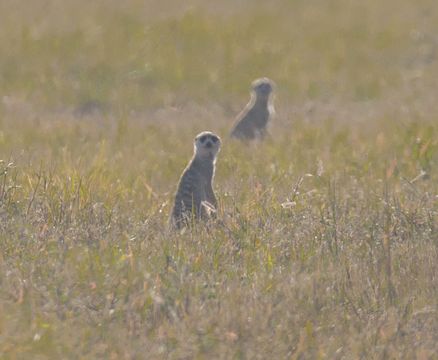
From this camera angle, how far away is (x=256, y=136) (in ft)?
41.8

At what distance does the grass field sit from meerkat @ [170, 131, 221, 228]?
0.13 meters

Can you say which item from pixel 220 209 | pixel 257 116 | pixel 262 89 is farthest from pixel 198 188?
pixel 262 89

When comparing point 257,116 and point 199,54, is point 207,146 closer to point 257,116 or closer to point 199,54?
point 257,116

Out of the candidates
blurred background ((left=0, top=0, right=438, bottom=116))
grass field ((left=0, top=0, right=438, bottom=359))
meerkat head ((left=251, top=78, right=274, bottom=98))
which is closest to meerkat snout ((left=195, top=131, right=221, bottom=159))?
grass field ((left=0, top=0, right=438, bottom=359))

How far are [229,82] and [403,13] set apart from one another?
7150 mm

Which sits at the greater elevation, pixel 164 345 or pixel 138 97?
pixel 164 345

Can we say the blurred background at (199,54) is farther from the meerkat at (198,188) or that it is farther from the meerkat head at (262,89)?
the meerkat at (198,188)

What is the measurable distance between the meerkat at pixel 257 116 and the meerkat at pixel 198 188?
2.87 metres

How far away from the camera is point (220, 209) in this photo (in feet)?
26.3

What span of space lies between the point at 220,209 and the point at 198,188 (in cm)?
81

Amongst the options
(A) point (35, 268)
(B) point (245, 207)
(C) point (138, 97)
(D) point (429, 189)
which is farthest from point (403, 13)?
(A) point (35, 268)

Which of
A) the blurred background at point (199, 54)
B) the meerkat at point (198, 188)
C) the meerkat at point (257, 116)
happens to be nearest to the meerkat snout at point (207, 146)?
the meerkat at point (198, 188)

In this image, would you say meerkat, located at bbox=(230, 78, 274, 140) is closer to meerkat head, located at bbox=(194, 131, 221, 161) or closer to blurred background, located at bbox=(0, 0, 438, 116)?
blurred background, located at bbox=(0, 0, 438, 116)

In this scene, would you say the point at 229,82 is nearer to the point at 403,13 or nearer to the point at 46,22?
the point at 46,22
